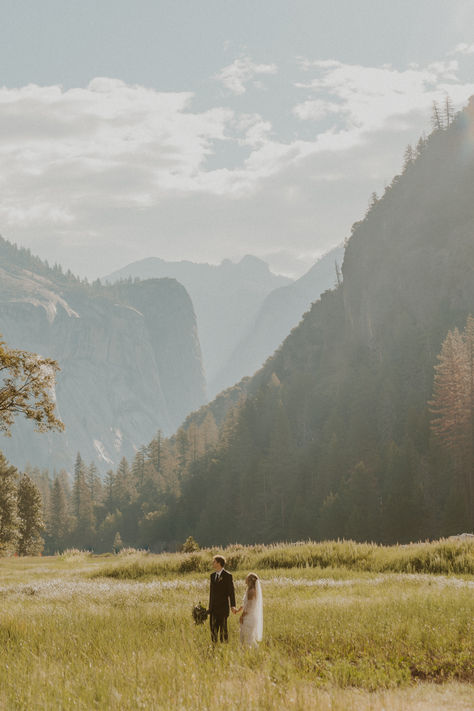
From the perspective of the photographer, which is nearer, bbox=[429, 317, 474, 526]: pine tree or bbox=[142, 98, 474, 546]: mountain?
bbox=[429, 317, 474, 526]: pine tree

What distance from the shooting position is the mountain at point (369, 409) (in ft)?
255

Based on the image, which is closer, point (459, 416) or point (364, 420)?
point (459, 416)

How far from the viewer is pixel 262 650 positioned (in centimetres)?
1123

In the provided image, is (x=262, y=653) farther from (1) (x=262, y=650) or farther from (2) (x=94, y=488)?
(2) (x=94, y=488)

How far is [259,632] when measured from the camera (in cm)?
1183

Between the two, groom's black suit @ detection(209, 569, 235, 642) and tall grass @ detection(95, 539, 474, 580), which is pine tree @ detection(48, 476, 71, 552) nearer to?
tall grass @ detection(95, 539, 474, 580)

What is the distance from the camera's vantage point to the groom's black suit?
39.0 feet

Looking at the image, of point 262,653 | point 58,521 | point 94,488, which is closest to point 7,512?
point 262,653

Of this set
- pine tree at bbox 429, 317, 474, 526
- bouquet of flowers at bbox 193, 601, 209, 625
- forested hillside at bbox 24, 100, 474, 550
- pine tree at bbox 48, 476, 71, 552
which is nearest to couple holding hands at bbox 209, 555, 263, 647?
bouquet of flowers at bbox 193, 601, 209, 625

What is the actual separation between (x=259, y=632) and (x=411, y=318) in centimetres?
12473

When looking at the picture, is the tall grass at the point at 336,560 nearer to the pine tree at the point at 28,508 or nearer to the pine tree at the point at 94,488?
the pine tree at the point at 28,508

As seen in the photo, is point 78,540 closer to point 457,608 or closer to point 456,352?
point 456,352

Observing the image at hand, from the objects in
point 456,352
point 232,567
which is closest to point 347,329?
point 456,352

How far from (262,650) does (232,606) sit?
3.39 feet
